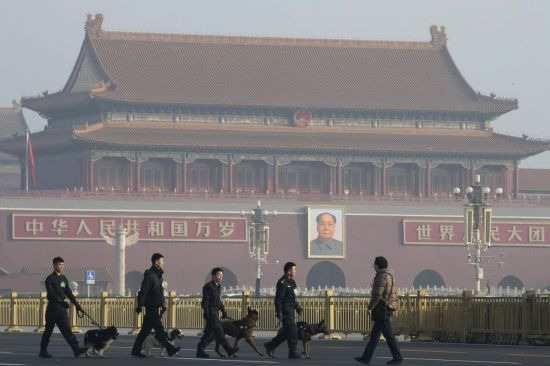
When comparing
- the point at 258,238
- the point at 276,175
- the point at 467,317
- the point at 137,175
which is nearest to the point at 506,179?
the point at 276,175

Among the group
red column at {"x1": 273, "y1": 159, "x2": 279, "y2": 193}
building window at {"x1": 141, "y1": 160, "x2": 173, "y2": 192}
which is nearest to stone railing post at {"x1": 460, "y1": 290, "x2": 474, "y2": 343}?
building window at {"x1": 141, "y1": 160, "x2": 173, "y2": 192}

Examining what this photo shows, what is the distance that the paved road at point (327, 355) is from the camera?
23.5 metres

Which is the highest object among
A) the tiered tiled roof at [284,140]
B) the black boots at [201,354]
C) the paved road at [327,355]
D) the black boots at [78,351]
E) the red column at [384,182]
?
the tiered tiled roof at [284,140]

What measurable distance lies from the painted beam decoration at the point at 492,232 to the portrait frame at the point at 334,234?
279cm

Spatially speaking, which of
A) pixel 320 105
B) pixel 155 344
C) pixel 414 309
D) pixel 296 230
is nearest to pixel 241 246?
pixel 296 230

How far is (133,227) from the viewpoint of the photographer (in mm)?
75062

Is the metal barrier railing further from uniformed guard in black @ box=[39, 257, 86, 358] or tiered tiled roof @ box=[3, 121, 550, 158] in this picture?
tiered tiled roof @ box=[3, 121, 550, 158]

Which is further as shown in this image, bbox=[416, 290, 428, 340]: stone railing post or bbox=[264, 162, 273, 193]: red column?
bbox=[264, 162, 273, 193]: red column

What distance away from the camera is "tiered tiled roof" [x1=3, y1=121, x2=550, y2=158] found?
3060 inches

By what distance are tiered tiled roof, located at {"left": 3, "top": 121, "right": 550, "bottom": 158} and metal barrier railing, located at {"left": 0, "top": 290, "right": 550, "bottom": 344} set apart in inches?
1401

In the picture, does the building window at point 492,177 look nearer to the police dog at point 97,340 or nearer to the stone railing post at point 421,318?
the stone railing post at point 421,318

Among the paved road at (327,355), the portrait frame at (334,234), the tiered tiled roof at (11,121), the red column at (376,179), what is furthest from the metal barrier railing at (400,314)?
the tiered tiled roof at (11,121)

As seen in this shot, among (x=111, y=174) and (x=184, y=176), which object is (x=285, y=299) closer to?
(x=184, y=176)

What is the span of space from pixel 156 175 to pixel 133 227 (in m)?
4.66
